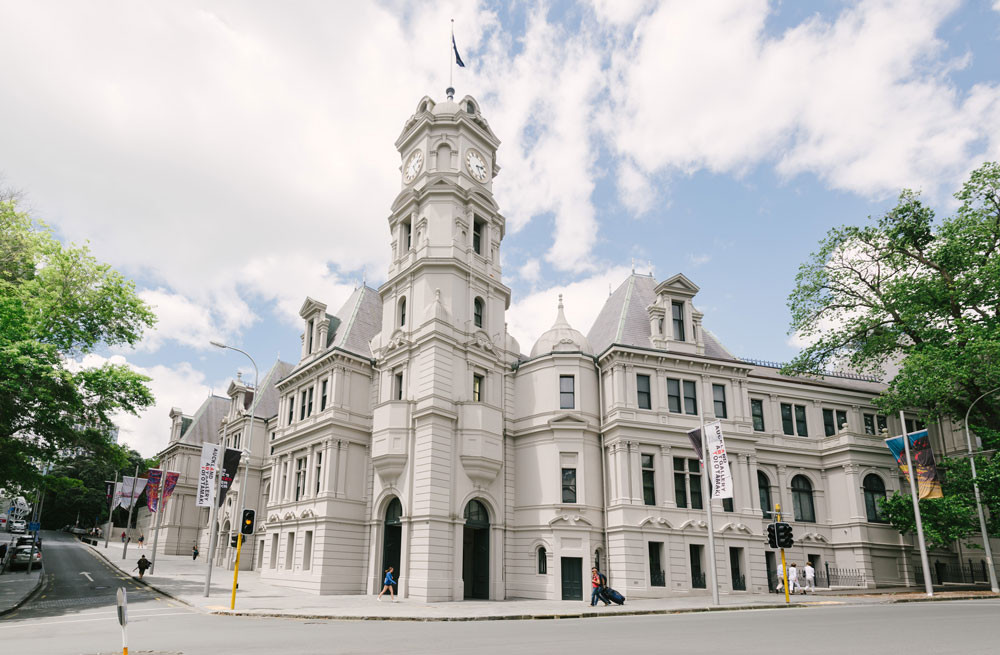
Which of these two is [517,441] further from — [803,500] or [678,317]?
[803,500]

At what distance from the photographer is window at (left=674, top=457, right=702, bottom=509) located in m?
34.1

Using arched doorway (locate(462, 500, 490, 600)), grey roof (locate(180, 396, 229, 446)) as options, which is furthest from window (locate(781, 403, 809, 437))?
grey roof (locate(180, 396, 229, 446))

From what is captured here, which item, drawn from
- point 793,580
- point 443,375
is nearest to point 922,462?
point 793,580

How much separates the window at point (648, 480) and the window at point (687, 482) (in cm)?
139

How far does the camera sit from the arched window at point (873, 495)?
37.4 metres

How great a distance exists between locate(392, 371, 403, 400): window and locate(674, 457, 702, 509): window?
16209 millimetres

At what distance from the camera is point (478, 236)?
133 feet

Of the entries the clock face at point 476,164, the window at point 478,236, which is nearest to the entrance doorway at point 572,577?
the window at point 478,236

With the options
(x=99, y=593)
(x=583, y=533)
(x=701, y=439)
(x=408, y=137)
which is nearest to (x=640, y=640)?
(x=701, y=439)

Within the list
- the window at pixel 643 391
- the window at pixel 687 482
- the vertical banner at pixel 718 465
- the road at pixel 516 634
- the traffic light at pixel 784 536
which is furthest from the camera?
the window at pixel 643 391

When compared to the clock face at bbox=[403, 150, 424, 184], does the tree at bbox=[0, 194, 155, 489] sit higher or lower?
lower

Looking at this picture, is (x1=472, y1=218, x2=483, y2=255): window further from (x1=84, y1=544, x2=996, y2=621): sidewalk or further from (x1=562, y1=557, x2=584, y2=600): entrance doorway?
(x1=84, y1=544, x2=996, y2=621): sidewalk

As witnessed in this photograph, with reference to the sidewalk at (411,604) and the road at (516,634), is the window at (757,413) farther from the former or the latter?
the road at (516,634)

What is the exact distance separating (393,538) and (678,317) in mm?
21226
